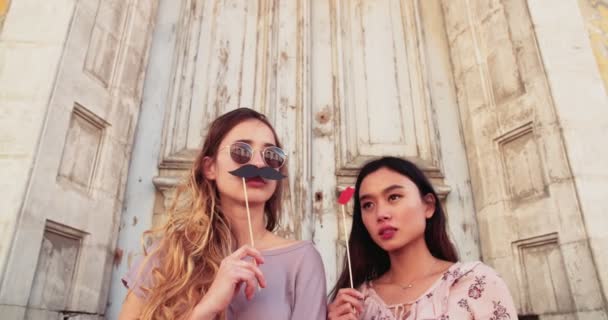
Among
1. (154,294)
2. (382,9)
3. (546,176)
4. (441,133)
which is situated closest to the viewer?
(154,294)

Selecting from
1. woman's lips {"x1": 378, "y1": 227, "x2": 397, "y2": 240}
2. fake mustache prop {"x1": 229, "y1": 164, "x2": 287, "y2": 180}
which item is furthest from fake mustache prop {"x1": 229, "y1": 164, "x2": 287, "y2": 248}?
woman's lips {"x1": 378, "y1": 227, "x2": 397, "y2": 240}

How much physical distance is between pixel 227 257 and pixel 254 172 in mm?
284

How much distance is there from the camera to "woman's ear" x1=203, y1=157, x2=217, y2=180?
52.7 inches

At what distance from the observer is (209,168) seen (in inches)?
53.4

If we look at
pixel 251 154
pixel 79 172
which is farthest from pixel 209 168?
pixel 79 172

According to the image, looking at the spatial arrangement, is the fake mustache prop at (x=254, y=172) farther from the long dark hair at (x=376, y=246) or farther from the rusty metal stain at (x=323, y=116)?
the rusty metal stain at (x=323, y=116)

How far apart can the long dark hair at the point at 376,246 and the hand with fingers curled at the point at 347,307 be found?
294mm

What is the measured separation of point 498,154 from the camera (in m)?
2.26

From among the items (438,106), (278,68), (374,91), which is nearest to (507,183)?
(438,106)

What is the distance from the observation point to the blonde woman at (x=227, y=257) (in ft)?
3.24

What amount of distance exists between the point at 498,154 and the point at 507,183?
0.18 meters

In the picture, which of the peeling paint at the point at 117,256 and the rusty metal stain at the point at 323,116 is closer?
the peeling paint at the point at 117,256

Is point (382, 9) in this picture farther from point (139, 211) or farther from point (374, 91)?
point (139, 211)

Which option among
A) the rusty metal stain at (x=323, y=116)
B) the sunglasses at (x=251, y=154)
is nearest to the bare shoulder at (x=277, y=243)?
the sunglasses at (x=251, y=154)
